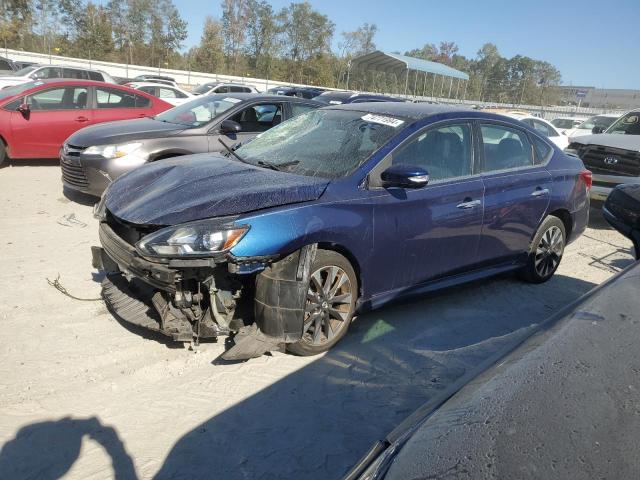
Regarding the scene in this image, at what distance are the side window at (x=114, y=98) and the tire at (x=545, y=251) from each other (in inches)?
302

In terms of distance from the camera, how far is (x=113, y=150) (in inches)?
250

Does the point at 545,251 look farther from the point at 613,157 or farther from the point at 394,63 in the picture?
the point at 394,63

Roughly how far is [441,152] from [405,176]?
32.4 inches

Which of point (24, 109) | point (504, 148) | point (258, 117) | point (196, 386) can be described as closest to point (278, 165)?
point (196, 386)

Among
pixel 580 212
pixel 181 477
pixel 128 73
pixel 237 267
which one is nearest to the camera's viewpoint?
pixel 181 477

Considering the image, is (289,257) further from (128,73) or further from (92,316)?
(128,73)

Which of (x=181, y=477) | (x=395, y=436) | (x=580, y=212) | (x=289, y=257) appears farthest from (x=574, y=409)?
(x=580, y=212)

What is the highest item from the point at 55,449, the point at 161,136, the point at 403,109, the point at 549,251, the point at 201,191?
the point at 403,109

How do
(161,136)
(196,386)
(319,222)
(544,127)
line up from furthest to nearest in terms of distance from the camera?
(544,127) → (161,136) → (319,222) → (196,386)

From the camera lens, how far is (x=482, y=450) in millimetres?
1354

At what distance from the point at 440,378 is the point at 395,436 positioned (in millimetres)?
1850

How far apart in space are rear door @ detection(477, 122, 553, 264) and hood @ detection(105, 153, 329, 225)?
1.72 metres

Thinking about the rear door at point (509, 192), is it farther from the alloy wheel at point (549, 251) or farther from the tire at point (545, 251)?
the alloy wheel at point (549, 251)

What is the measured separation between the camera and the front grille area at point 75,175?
21.1ft
